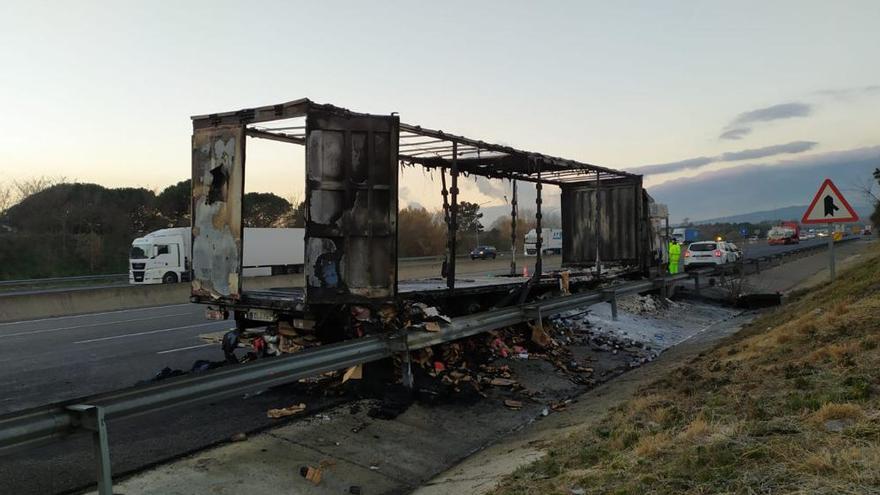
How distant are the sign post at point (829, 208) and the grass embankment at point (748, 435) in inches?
307

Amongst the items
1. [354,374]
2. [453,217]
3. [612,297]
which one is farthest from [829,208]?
[354,374]

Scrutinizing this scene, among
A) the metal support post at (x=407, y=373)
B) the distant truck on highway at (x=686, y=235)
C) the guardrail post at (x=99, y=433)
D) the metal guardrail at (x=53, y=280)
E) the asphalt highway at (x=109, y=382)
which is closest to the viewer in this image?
the guardrail post at (x=99, y=433)

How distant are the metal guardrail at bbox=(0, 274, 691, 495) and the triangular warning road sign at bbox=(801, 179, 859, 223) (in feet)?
34.4

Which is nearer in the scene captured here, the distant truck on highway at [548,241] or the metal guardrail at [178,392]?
the metal guardrail at [178,392]

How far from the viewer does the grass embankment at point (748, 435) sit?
10.2ft

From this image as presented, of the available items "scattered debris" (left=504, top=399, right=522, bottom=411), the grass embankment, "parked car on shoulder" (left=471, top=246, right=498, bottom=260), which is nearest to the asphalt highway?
"scattered debris" (left=504, top=399, right=522, bottom=411)

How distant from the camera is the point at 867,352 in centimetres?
543

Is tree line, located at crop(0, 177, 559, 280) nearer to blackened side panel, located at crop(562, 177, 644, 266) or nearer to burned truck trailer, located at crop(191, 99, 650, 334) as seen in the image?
blackened side panel, located at crop(562, 177, 644, 266)

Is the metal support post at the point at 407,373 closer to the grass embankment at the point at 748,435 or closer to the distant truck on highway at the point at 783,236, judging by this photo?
the grass embankment at the point at 748,435

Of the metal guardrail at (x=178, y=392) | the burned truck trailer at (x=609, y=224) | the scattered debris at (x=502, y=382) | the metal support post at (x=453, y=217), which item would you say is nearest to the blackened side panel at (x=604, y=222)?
the burned truck trailer at (x=609, y=224)

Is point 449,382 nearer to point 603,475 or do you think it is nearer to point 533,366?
point 533,366

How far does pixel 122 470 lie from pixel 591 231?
13040 mm

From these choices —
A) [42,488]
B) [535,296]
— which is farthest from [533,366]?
[42,488]

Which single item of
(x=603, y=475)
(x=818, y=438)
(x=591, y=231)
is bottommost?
Result: (x=603, y=475)
